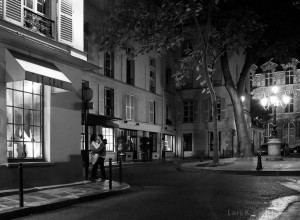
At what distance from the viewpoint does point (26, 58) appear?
408 inches

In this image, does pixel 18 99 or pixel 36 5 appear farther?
pixel 36 5

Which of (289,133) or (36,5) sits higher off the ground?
(36,5)

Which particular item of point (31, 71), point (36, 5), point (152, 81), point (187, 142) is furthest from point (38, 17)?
point (187, 142)

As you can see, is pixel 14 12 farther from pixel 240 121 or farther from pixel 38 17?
pixel 240 121

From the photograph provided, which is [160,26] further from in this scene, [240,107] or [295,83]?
[295,83]

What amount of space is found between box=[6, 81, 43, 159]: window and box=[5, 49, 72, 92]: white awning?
2.39 feet

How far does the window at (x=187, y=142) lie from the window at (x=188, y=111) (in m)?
1.50

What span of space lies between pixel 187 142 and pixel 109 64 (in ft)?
48.5

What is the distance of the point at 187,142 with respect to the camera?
4019cm

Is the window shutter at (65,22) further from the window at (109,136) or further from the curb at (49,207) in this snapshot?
the window at (109,136)

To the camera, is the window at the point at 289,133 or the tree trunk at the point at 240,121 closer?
the tree trunk at the point at 240,121

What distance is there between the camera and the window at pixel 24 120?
10.4 metres

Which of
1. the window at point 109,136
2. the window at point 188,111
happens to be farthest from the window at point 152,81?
the window at point 109,136

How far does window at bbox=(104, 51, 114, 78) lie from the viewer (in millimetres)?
28078
